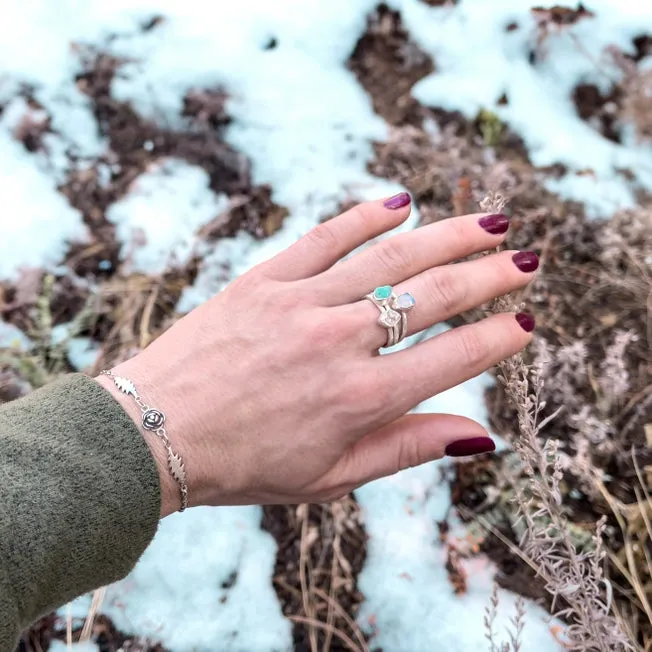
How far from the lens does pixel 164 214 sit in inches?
105

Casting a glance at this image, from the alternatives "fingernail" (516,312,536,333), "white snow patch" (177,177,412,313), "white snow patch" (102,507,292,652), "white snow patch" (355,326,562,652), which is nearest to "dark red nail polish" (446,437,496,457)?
"fingernail" (516,312,536,333)

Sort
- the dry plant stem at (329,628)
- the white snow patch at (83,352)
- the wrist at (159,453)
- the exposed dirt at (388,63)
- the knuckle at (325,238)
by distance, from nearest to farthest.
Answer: the wrist at (159,453), the knuckle at (325,238), the dry plant stem at (329,628), the white snow patch at (83,352), the exposed dirt at (388,63)

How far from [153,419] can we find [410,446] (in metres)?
0.62

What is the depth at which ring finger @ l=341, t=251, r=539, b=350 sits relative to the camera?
A: 1.55 meters

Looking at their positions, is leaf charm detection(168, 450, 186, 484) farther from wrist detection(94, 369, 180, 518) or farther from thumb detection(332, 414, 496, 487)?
thumb detection(332, 414, 496, 487)

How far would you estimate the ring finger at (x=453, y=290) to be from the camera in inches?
61.0

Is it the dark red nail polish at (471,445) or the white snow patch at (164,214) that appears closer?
the dark red nail polish at (471,445)

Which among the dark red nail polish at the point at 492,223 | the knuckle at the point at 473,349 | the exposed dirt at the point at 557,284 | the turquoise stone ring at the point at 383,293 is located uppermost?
the dark red nail polish at the point at 492,223

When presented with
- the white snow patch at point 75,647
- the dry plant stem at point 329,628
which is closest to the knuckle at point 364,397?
the dry plant stem at point 329,628

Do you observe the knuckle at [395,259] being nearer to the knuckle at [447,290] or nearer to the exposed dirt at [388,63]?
the knuckle at [447,290]

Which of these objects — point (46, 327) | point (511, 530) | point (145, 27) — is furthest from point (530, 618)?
point (145, 27)

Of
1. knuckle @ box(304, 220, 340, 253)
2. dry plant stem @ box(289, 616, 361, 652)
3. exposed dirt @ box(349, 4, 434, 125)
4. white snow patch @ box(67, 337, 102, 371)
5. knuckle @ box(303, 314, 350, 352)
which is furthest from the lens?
exposed dirt @ box(349, 4, 434, 125)

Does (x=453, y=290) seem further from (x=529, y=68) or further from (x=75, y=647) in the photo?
(x=529, y=68)

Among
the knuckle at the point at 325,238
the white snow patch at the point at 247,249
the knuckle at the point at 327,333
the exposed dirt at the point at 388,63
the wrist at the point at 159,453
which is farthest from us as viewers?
the exposed dirt at the point at 388,63
